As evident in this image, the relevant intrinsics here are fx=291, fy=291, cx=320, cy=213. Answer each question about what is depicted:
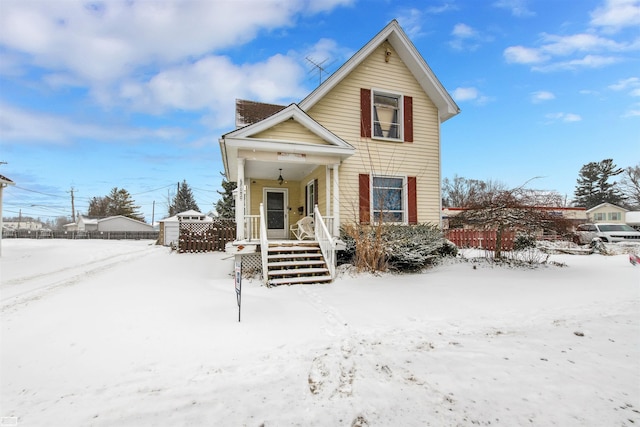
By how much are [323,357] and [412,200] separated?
8.69m

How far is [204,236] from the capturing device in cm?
1641

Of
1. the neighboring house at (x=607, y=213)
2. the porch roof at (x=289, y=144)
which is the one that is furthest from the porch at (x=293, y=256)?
the neighboring house at (x=607, y=213)

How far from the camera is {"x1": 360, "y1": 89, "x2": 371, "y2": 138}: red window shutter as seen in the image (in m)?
10.8

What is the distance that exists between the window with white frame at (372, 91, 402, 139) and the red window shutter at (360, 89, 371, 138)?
0.27 m

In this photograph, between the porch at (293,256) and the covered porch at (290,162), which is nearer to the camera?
the porch at (293,256)

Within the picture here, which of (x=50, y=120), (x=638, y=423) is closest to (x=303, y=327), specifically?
(x=638, y=423)

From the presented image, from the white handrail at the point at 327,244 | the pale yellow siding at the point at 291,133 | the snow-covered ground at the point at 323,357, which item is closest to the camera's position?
the snow-covered ground at the point at 323,357

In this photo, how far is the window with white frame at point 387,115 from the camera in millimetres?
11109

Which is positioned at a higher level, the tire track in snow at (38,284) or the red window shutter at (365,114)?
the red window shutter at (365,114)

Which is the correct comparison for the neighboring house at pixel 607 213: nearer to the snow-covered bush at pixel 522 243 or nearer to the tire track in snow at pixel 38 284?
the snow-covered bush at pixel 522 243

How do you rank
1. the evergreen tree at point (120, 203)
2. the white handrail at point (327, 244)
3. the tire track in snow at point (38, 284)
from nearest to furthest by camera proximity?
1. the tire track in snow at point (38, 284)
2. the white handrail at point (327, 244)
3. the evergreen tree at point (120, 203)

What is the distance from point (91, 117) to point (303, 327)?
41.5 metres

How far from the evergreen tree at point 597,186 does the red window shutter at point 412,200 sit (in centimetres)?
5236

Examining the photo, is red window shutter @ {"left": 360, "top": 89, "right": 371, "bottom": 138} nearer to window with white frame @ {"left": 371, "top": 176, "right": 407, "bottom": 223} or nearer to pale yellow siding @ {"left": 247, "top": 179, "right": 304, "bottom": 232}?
window with white frame @ {"left": 371, "top": 176, "right": 407, "bottom": 223}
